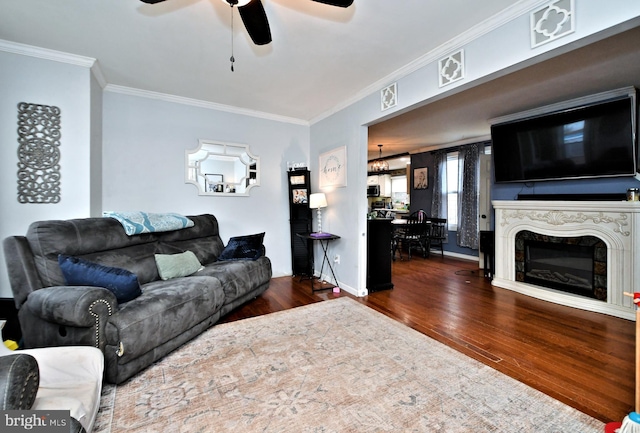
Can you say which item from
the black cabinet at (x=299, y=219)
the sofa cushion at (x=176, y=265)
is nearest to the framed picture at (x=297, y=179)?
the black cabinet at (x=299, y=219)

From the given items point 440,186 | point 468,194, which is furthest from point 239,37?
point 440,186

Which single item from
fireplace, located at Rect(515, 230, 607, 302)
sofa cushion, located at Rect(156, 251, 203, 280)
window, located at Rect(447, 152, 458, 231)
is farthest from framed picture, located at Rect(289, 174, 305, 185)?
window, located at Rect(447, 152, 458, 231)

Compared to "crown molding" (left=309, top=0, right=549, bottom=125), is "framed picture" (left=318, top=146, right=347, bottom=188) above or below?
below

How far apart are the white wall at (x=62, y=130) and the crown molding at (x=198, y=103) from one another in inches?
24.2

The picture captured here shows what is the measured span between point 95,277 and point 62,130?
1.75 m

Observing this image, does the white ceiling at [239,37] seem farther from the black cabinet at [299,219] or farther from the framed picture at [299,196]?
the framed picture at [299,196]

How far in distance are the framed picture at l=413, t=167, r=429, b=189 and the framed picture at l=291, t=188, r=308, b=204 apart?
3782mm

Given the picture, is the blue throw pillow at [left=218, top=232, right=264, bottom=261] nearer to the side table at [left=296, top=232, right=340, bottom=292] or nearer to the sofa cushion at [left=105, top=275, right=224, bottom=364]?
the side table at [left=296, top=232, right=340, bottom=292]

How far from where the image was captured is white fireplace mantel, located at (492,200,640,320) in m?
2.95

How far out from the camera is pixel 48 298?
5.83 ft

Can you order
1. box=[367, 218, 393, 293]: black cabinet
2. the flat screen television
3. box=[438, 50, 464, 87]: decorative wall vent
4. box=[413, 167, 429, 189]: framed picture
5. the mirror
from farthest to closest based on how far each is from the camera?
1. box=[413, 167, 429, 189]: framed picture
2. the mirror
3. box=[367, 218, 393, 293]: black cabinet
4. the flat screen television
5. box=[438, 50, 464, 87]: decorative wall vent

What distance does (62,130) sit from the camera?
2730 mm

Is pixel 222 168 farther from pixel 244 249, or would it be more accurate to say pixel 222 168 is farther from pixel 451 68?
pixel 451 68

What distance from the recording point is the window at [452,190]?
6.27 meters
